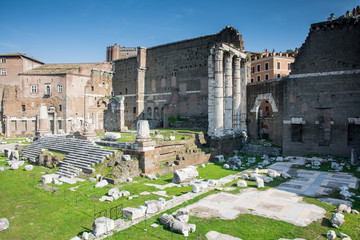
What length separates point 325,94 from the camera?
18.8m

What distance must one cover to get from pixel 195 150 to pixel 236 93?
24.0 feet

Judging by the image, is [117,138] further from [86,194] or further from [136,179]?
[86,194]

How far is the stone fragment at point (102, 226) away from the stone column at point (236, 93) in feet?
57.7

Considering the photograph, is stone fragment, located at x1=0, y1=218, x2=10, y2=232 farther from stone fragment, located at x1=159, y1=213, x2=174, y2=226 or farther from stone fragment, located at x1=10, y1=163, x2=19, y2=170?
stone fragment, located at x1=10, y1=163, x2=19, y2=170

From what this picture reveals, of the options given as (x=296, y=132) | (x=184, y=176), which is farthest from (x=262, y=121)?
(x=184, y=176)

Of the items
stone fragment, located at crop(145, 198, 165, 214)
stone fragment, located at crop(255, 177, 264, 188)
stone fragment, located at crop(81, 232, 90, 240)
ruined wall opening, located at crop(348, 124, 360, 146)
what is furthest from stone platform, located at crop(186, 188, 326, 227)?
ruined wall opening, located at crop(348, 124, 360, 146)

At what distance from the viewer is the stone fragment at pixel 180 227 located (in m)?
7.56

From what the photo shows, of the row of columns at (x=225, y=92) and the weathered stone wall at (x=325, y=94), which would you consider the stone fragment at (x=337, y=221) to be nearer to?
the weathered stone wall at (x=325, y=94)

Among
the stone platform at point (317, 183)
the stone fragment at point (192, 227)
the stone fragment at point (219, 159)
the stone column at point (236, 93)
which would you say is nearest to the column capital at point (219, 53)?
the stone column at point (236, 93)

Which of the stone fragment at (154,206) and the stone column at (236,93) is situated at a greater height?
the stone column at (236,93)

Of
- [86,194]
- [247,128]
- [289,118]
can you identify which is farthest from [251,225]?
[247,128]

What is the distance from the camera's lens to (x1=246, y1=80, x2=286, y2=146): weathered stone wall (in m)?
21.8

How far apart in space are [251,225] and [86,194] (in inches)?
284

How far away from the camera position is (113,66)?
134 feet
